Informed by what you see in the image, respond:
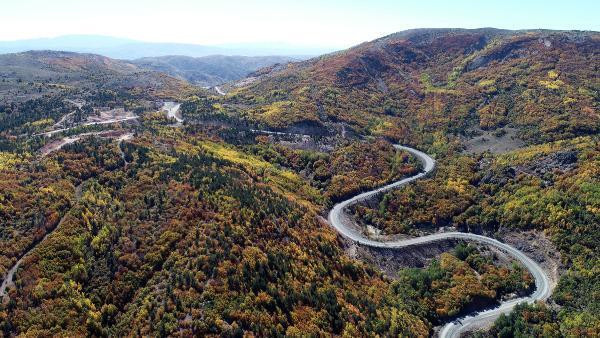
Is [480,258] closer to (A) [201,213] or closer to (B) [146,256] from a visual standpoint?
(A) [201,213]

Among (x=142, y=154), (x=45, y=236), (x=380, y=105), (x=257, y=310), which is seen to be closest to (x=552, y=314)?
(x=257, y=310)

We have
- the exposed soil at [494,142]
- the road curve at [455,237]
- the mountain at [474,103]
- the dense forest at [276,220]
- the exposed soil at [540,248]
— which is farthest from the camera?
the mountain at [474,103]

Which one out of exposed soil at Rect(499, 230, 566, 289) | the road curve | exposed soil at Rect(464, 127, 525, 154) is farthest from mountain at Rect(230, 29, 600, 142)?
exposed soil at Rect(499, 230, 566, 289)

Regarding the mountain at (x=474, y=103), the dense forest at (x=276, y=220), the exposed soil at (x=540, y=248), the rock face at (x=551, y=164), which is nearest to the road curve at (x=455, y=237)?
the exposed soil at (x=540, y=248)

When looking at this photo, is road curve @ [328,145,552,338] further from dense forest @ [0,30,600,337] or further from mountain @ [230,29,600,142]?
mountain @ [230,29,600,142]

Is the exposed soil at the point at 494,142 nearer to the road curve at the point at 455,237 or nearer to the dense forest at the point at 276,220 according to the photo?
the dense forest at the point at 276,220

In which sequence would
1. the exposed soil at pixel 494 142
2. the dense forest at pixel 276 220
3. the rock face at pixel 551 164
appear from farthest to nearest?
the exposed soil at pixel 494 142 < the rock face at pixel 551 164 < the dense forest at pixel 276 220
